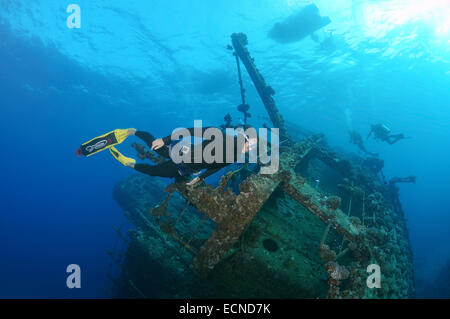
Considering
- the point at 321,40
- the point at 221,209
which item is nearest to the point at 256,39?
the point at 321,40

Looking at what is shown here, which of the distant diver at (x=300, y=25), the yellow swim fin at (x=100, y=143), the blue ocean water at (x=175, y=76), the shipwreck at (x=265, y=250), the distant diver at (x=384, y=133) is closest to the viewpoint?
the shipwreck at (x=265, y=250)

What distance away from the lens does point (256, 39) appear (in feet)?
65.7

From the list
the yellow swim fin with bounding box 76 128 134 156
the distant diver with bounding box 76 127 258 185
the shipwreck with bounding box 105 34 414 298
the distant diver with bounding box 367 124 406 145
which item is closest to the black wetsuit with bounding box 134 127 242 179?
the distant diver with bounding box 76 127 258 185

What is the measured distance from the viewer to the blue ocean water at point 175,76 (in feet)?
58.3

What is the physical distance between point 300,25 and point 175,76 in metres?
17.6

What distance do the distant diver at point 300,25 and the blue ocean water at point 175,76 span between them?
0.59 m

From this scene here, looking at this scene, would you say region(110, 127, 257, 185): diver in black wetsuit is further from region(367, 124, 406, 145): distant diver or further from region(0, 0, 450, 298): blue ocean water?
region(0, 0, 450, 298): blue ocean water

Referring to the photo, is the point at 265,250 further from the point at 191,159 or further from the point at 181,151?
the point at 181,151

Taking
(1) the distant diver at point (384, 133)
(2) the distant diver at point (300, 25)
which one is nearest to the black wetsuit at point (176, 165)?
(1) the distant diver at point (384, 133)

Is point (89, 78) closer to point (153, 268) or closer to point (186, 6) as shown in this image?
point (186, 6)

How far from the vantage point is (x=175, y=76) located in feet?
94.7

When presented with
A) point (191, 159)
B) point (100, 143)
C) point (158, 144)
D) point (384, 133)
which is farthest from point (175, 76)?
point (191, 159)

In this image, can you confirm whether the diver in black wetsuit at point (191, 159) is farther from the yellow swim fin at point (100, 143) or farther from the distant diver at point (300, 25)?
the distant diver at point (300, 25)
